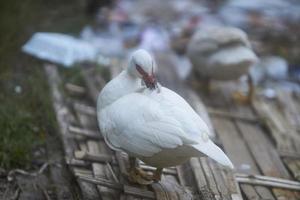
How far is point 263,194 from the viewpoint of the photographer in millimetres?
3592

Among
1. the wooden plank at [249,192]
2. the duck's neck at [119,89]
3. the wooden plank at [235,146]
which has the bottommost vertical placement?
the duck's neck at [119,89]

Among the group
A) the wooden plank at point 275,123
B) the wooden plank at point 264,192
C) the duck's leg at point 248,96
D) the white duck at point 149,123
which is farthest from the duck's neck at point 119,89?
the duck's leg at point 248,96

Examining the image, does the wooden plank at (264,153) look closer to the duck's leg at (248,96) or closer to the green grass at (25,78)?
A: the duck's leg at (248,96)

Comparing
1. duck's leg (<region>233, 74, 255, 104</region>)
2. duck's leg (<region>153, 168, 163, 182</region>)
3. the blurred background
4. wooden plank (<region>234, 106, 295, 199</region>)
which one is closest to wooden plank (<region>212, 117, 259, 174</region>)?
wooden plank (<region>234, 106, 295, 199</region>)

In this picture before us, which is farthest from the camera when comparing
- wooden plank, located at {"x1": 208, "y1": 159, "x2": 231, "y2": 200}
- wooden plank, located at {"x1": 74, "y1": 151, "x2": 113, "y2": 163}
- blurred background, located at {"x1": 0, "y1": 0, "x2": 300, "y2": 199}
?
blurred background, located at {"x1": 0, "y1": 0, "x2": 300, "y2": 199}

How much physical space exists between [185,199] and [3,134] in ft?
4.72

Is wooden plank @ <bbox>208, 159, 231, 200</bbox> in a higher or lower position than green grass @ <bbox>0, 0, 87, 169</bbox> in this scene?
higher

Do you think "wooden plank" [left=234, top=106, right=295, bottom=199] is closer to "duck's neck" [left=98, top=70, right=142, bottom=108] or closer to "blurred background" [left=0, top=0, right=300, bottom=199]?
"blurred background" [left=0, top=0, right=300, bottom=199]

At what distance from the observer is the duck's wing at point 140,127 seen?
2906 mm

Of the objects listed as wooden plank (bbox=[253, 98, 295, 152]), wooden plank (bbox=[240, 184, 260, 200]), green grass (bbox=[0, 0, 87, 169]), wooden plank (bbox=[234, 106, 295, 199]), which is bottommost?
green grass (bbox=[0, 0, 87, 169])

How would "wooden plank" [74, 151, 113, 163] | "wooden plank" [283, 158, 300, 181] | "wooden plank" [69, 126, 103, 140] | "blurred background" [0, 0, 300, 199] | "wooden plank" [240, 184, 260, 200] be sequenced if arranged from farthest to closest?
"blurred background" [0, 0, 300, 199] < "wooden plank" [69, 126, 103, 140] < "wooden plank" [283, 158, 300, 181] < "wooden plank" [74, 151, 113, 163] < "wooden plank" [240, 184, 260, 200]

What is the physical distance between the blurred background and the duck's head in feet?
3.10

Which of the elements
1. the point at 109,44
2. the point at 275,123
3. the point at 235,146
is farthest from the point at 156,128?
the point at 109,44

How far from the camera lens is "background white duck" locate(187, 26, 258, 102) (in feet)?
15.4
